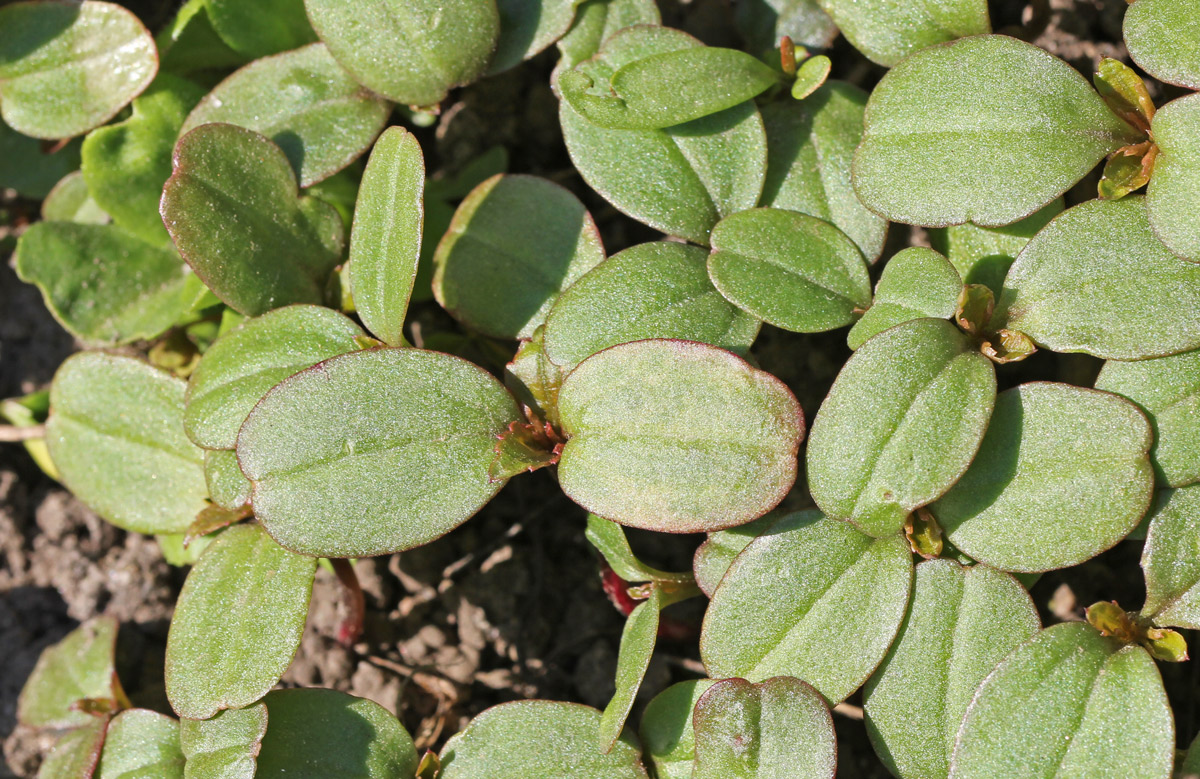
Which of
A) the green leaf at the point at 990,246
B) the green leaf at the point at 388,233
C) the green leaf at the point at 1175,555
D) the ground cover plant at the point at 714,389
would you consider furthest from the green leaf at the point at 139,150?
the green leaf at the point at 1175,555

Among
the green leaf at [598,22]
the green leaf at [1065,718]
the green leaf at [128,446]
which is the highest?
the green leaf at [598,22]

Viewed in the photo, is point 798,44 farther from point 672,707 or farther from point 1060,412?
point 672,707

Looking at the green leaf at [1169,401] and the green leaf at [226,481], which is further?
the green leaf at [226,481]

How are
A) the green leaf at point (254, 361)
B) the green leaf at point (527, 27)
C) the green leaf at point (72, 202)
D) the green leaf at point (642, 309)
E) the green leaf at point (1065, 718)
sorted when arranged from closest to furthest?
the green leaf at point (1065, 718)
the green leaf at point (642, 309)
the green leaf at point (254, 361)
the green leaf at point (527, 27)
the green leaf at point (72, 202)

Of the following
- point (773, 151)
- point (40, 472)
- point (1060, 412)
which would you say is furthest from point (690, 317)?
point (40, 472)

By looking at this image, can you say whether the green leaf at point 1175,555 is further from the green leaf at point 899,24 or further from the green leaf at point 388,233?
the green leaf at point 388,233

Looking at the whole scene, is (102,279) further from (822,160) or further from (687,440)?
(822,160)

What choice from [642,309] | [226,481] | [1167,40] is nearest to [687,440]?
[642,309]
